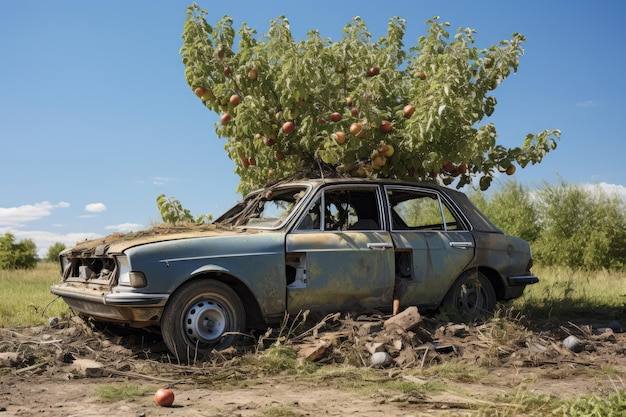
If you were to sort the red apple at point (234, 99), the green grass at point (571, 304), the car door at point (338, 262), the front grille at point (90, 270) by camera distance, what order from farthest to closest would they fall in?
the green grass at point (571, 304) → the red apple at point (234, 99) → the car door at point (338, 262) → the front grille at point (90, 270)

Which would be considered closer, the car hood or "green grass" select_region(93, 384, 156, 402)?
"green grass" select_region(93, 384, 156, 402)

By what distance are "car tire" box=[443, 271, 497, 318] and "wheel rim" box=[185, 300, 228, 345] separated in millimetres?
3019

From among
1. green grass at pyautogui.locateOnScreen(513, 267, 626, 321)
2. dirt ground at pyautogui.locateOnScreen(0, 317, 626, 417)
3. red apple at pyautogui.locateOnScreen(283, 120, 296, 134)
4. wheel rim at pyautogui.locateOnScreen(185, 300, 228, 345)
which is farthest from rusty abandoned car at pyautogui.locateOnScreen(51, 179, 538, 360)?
green grass at pyautogui.locateOnScreen(513, 267, 626, 321)

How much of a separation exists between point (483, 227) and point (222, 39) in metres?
4.97

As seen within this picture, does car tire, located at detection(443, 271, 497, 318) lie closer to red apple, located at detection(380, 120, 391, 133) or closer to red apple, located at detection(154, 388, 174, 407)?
red apple, located at detection(380, 120, 391, 133)

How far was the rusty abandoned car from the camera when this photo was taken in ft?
21.9

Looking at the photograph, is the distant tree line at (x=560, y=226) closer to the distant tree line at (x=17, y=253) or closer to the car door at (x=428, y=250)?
the distant tree line at (x=17, y=253)

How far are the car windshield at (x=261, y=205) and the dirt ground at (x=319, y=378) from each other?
160cm

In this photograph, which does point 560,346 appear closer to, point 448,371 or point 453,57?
point 448,371

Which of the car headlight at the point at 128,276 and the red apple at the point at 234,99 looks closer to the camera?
the car headlight at the point at 128,276

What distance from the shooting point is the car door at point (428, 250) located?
8086mm

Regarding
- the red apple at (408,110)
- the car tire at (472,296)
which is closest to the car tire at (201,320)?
the car tire at (472,296)

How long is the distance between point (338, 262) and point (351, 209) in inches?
50.9

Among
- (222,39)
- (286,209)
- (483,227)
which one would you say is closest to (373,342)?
(286,209)
